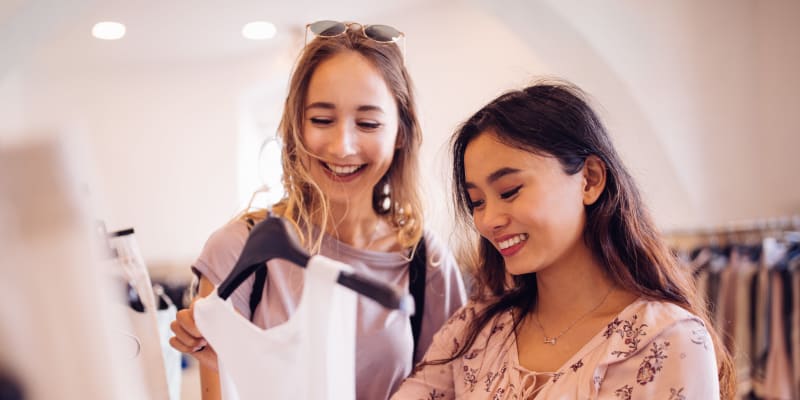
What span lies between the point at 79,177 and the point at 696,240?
3.05 meters

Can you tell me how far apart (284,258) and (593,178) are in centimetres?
64

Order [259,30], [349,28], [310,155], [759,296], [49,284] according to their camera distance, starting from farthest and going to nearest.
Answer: [259,30] → [759,296] → [349,28] → [310,155] → [49,284]

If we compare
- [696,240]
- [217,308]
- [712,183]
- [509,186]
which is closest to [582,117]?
[509,186]

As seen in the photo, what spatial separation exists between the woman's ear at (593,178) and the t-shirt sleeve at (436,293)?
0.40m

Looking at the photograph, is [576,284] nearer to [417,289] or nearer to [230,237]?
[417,289]

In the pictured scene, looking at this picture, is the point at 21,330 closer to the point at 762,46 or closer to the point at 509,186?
the point at 509,186

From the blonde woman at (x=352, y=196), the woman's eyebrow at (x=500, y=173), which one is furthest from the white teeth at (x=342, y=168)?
the woman's eyebrow at (x=500, y=173)

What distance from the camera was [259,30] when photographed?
430 cm

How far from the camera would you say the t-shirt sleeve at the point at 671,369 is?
104 centimetres

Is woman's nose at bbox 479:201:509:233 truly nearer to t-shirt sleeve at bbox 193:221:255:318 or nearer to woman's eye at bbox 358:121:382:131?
woman's eye at bbox 358:121:382:131

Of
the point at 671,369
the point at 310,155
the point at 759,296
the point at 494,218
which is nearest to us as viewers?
the point at 671,369

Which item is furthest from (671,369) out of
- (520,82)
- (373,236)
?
(520,82)

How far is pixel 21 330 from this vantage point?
0.59 metres

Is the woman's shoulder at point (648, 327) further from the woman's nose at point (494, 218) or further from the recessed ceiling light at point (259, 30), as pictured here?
the recessed ceiling light at point (259, 30)
